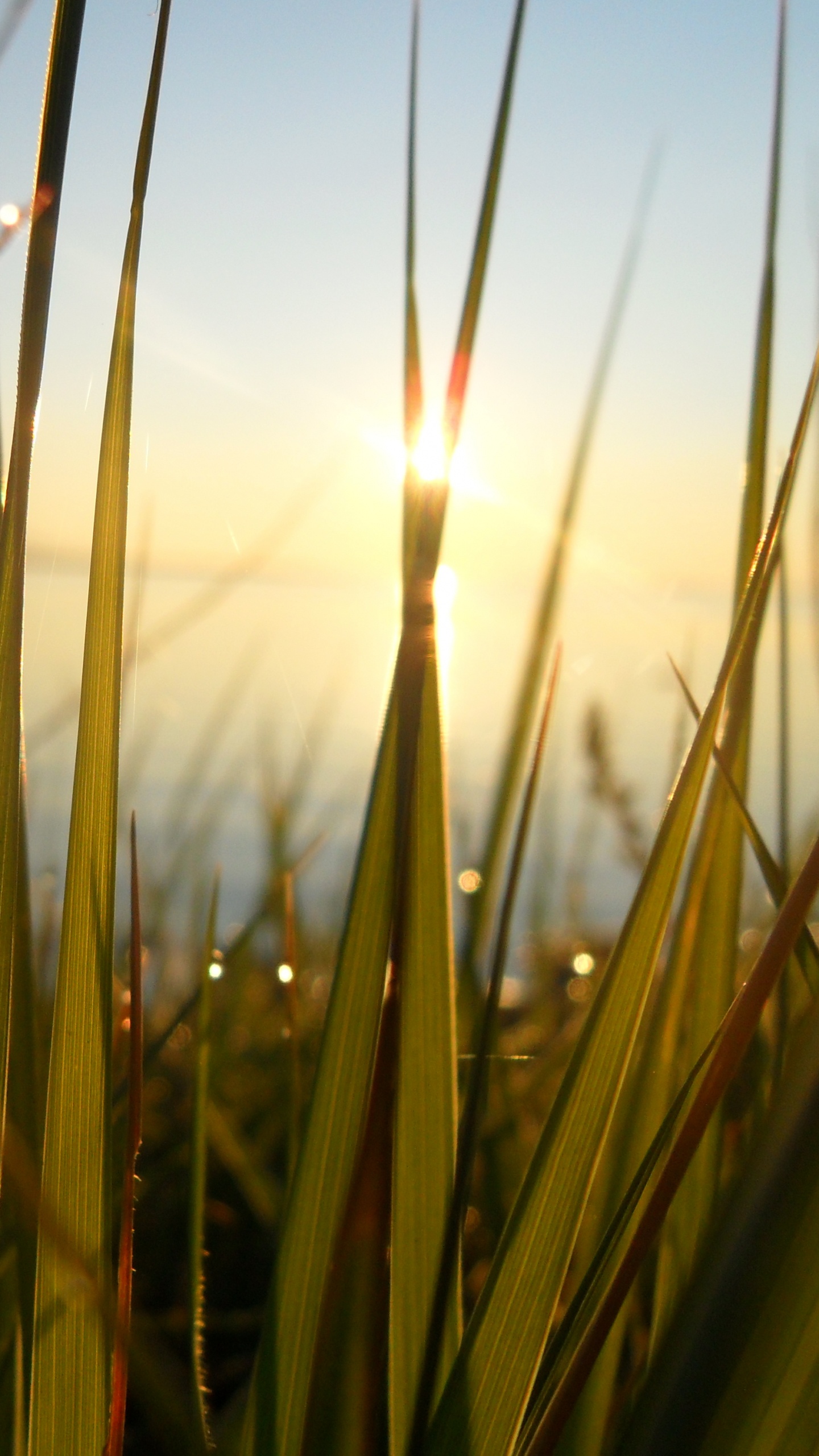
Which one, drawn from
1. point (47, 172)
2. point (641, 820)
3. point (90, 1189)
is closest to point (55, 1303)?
point (90, 1189)

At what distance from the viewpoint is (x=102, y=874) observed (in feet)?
1.13

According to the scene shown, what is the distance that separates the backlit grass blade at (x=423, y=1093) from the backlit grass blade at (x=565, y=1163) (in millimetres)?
28

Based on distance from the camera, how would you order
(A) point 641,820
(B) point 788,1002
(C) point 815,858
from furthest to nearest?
(A) point 641,820
(B) point 788,1002
(C) point 815,858

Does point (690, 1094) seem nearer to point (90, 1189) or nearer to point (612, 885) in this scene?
point (90, 1189)

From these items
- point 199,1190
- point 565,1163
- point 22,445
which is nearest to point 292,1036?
point 199,1190

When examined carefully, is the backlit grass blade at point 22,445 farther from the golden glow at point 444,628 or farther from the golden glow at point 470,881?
the golden glow at point 470,881

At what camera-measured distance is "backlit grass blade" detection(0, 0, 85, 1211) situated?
0.29 meters

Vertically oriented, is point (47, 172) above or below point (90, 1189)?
above

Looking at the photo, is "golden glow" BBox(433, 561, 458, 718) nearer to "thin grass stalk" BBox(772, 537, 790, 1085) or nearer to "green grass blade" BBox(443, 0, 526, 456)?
"green grass blade" BBox(443, 0, 526, 456)

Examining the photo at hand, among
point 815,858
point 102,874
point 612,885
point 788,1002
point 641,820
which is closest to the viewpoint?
point 815,858

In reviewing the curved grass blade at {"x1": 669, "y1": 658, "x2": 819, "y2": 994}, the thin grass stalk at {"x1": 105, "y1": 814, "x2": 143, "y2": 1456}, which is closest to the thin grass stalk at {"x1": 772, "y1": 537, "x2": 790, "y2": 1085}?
the curved grass blade at {"x1": 669, "y1": 658, "x2": 819, "y2": 994}

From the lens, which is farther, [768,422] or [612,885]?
[612,885]

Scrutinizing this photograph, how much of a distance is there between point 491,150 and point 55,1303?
0.39m

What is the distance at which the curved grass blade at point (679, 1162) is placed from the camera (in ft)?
0.84
